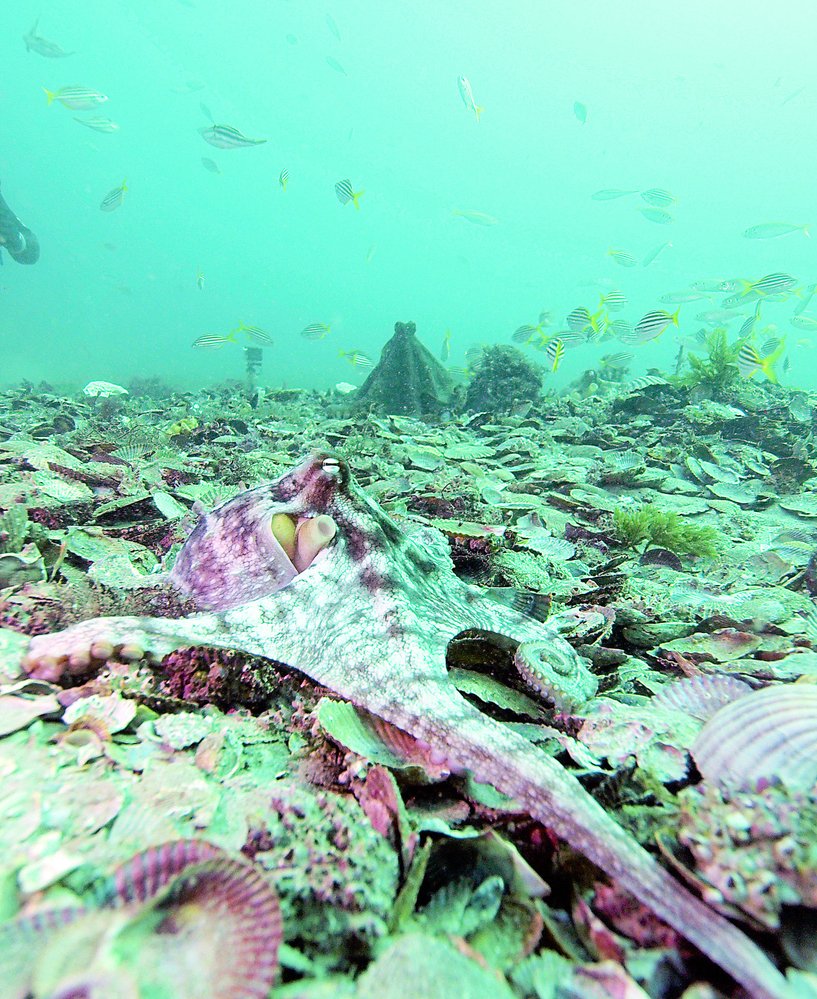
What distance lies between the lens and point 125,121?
177m

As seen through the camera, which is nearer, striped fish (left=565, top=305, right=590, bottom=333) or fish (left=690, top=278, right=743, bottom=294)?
striped fish (left=565, top=305, right=590, bottom=333)

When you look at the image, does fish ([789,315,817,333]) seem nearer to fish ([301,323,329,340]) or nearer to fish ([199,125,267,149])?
fish ([301,323,329,340])

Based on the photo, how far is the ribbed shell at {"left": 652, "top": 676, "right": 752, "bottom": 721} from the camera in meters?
1.77

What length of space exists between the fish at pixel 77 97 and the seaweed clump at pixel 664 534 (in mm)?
24475

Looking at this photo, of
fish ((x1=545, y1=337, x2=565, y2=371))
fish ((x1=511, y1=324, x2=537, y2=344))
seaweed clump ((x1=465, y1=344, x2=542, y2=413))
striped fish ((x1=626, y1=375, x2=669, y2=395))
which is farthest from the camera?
fish ((x1=511, y1=324, x2=537, y2=344))

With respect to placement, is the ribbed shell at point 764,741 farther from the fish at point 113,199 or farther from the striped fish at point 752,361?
the fish at point 113,199

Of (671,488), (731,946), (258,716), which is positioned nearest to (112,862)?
(258,716)

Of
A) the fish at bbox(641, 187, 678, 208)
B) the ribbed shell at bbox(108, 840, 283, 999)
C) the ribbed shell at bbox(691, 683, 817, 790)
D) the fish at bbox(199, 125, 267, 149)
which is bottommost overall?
the ribbed shell at bbox(108, 840, 283, 999)

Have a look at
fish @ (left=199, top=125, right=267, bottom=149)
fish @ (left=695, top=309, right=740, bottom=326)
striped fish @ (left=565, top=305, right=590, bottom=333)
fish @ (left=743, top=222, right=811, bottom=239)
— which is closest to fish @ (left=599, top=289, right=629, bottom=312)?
striped fish @ (left=565, top=305, right=590, bottom=333)

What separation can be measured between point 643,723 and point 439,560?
1233 mm

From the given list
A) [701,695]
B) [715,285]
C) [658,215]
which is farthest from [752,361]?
[658,215]

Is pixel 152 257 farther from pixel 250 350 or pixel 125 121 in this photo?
pixel 250 350

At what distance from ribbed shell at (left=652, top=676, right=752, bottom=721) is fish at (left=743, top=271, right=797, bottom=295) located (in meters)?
15.5

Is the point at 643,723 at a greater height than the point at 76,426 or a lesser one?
greater
